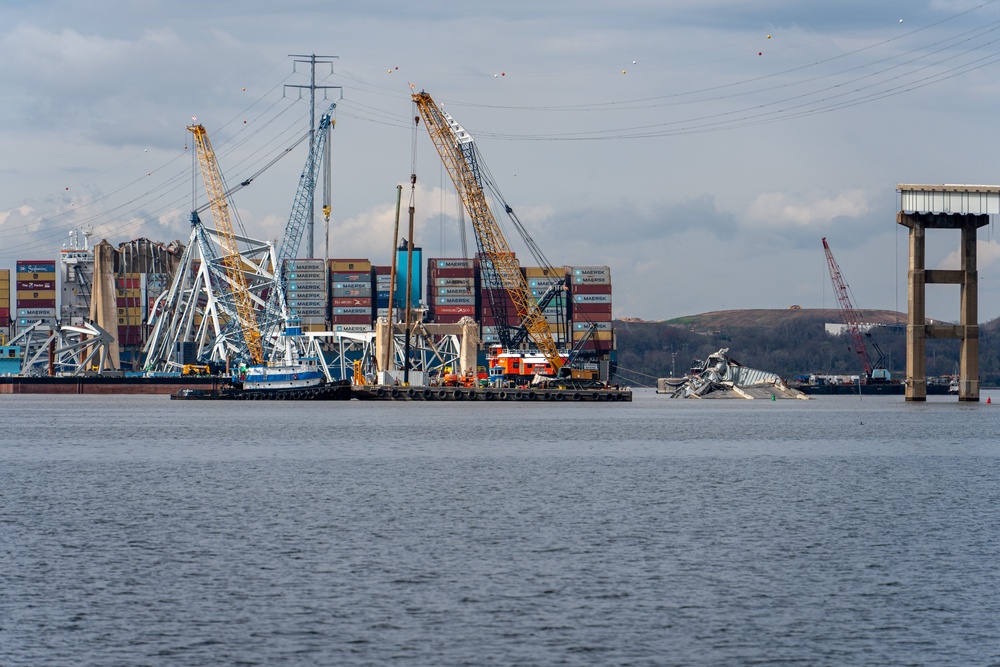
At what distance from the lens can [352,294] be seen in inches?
7347

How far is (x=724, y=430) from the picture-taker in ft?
267

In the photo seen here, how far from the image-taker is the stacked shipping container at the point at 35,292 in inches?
7480

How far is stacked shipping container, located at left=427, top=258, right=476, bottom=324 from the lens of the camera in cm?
18688

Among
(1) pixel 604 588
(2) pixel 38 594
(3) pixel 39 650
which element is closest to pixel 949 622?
(1) pixel 604 588

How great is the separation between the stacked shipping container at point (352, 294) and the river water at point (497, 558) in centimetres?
12819

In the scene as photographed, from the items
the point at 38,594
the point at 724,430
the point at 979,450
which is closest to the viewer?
the point at 38,594

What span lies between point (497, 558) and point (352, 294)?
161580mm

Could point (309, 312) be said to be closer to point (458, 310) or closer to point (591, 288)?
point (458, 310)

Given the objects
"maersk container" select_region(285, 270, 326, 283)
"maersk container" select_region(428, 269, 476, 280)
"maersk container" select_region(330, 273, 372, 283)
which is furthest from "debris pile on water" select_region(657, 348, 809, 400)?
"maersk container" select_region(285, 270, 326, 283)

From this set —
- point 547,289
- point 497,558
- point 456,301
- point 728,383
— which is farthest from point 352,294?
point 497,558

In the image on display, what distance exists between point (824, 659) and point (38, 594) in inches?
536

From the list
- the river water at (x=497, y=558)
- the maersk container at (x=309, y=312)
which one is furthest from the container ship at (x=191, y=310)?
the river water at (x=497, y=558)

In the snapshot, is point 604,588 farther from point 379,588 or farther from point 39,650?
point 39,650

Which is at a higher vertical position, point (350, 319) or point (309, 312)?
point (309, 312)
